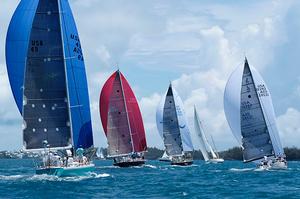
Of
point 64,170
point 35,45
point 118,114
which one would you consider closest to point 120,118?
point 118,114

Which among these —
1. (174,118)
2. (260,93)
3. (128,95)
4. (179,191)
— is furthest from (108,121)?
(179,191)

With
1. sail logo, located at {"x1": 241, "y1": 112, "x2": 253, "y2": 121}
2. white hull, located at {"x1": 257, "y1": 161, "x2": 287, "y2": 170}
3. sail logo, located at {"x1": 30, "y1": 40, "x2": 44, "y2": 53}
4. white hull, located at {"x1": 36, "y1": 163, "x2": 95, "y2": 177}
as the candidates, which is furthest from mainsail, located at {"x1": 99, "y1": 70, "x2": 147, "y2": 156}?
white hull, located at {"x1": 36, "y1": 163, "x2": 95, "y2": 177}

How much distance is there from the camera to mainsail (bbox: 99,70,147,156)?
73.5m

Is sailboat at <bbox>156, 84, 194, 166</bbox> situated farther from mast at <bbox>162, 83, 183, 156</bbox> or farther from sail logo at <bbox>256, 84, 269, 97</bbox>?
sail logo at <bbox>256, 84, 269, 97</bbox>

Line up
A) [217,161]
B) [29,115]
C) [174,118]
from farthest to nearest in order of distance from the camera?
[217,161] → [174,118] → [29,115]

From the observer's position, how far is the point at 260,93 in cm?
5631

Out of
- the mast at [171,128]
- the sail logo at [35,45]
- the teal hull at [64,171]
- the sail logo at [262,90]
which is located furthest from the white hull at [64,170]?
the mast at [171,128]

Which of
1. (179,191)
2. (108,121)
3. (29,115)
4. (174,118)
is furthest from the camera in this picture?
(174,118)

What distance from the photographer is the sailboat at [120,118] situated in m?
73.5

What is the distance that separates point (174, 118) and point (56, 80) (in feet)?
132

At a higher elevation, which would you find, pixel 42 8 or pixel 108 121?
pixel 42 8

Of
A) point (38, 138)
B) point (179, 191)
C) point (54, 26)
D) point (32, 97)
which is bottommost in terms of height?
point (179, 191)

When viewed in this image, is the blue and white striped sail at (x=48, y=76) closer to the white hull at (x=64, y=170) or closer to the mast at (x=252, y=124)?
the white hull at (x=64, y=170)

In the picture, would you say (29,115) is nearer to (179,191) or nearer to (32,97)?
(32,97)
